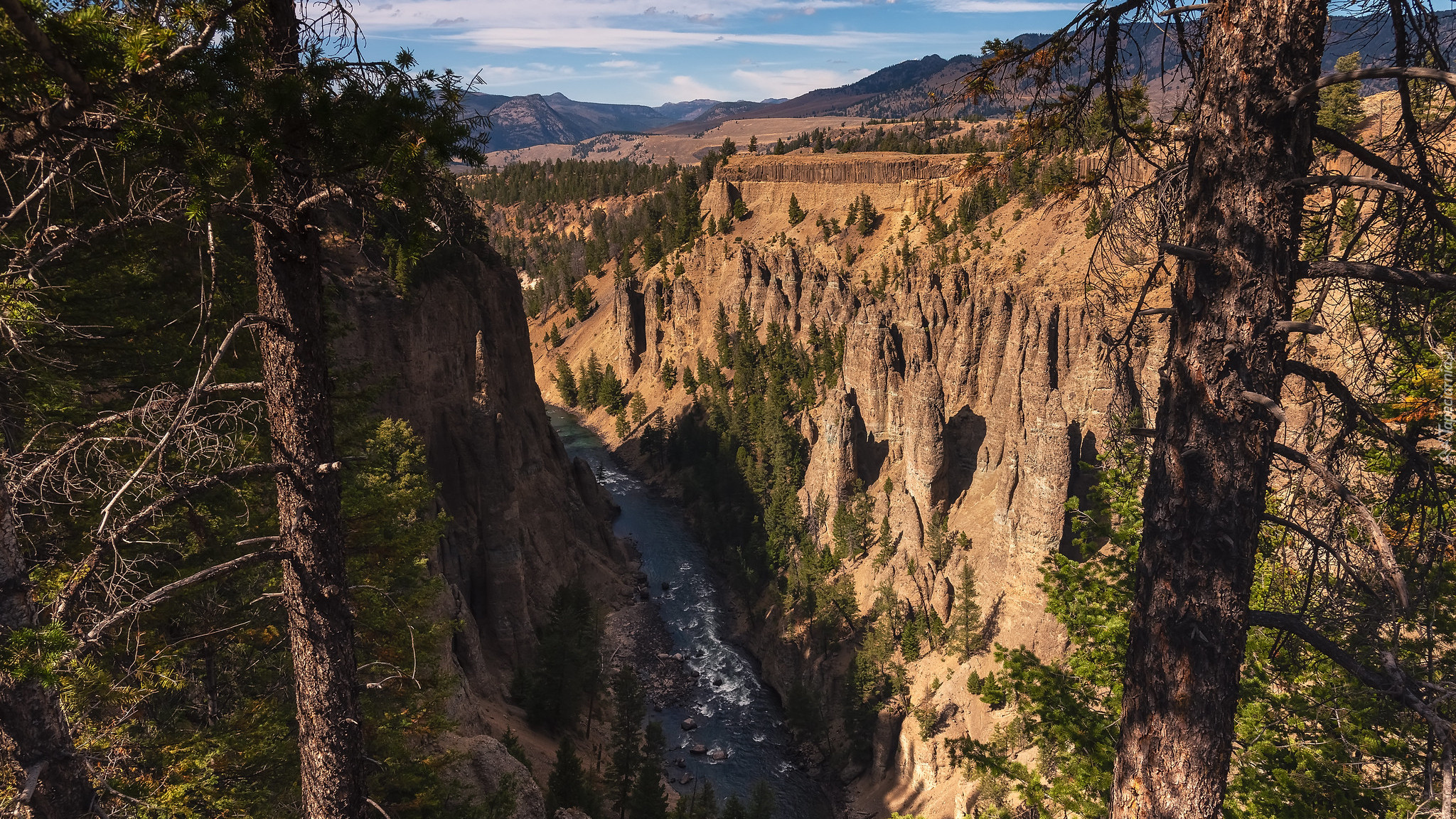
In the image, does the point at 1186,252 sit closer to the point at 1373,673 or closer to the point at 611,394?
the point at 1373,673

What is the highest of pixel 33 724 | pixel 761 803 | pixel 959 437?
pixel 33 724

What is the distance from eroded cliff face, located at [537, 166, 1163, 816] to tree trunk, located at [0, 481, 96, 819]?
66.4ft

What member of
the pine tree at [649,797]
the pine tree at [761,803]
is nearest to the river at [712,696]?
the pine tree at [761,803]

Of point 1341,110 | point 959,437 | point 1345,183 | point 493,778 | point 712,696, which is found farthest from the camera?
point 959,437

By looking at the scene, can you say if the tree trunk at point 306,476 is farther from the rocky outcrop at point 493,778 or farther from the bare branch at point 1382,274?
the rocky outcrop at point 493,778

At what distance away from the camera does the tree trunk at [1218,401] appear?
5.04 metres

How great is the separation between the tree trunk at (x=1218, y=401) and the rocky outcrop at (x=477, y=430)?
26.9 meters

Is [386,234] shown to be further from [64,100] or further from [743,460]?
[743,460]

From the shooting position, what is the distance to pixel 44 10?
4496 millimetres

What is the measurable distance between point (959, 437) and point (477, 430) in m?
30.3

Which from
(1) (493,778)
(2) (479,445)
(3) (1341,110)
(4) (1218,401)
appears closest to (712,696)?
(2) (479,445)

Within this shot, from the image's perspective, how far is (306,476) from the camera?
19.5 feet

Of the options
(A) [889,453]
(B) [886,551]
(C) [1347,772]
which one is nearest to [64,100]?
(C) [1347,772]

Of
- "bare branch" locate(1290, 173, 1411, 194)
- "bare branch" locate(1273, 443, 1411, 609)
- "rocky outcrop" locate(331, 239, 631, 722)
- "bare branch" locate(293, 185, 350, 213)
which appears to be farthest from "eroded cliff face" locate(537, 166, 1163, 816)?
"bare branch" locate(293, 185, 350, 213)
